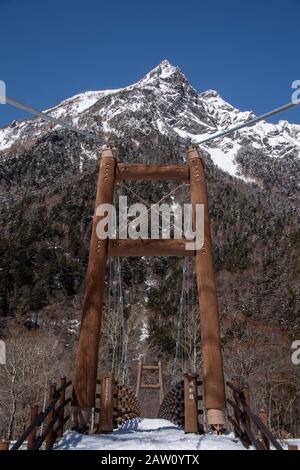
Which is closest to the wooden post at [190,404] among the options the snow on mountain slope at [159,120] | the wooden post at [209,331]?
the wooden post at [209,331]

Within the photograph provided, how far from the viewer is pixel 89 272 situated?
5.89m

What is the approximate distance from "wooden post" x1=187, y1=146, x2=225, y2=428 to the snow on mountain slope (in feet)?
368

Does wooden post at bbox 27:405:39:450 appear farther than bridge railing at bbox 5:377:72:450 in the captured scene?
Yes

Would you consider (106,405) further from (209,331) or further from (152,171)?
(152,171)

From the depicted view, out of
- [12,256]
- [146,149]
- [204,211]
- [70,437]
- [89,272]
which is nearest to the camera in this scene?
[70,437]

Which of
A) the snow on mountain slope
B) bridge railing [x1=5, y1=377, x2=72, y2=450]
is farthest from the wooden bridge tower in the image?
the snow on mountain slope

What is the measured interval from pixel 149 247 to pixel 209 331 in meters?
1.46

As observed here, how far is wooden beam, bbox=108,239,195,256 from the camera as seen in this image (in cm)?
625

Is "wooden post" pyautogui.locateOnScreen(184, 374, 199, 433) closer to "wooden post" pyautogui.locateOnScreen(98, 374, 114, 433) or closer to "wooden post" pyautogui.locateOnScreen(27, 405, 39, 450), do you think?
"wooden post" pyautogui.locateOnScreen(98, 374, 114, 433)

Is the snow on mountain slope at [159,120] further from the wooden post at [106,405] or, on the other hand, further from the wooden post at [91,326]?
the wooden post at [106,405]

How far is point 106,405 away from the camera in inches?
218
